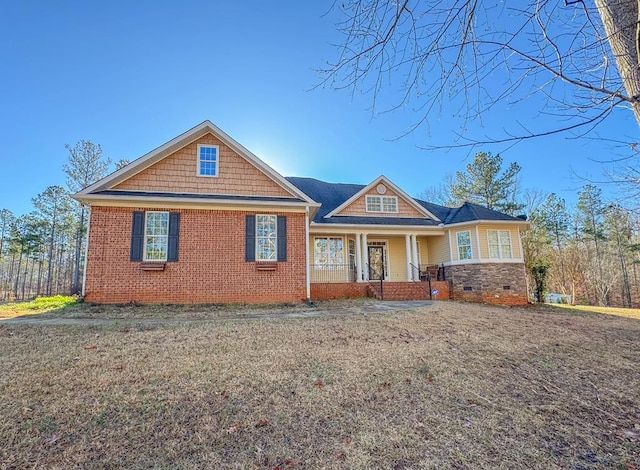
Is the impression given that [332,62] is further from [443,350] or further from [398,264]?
[398,264]

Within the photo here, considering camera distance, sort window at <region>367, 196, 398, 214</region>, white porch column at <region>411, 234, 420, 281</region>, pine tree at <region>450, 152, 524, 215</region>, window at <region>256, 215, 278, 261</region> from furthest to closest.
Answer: pine tree at <region>450, 152, 524, 215</region>, window at <region>367, 196, 398, 214</region>, white porch column at <region>411, 234, 420, 281</region>, window at <region>256, 215, 278, 261</region>

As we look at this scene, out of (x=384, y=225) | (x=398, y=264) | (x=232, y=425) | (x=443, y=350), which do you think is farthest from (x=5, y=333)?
(x=398, y=264)

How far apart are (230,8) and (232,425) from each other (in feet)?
22.0

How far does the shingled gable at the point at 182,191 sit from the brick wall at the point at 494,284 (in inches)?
328

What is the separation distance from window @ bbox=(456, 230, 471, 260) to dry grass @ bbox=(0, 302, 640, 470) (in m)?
8.26

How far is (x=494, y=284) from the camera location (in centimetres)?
1380

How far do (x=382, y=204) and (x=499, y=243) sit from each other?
18.9 feet

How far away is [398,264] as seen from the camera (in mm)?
16453

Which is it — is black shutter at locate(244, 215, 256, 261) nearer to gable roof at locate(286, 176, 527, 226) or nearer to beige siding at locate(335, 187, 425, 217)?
gable roof at locate(286, 176, 527, 226)

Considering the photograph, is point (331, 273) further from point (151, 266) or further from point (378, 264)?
point (151, 266)

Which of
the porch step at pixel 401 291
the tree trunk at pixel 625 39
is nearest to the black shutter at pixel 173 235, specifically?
the porch step at pixel 401 291

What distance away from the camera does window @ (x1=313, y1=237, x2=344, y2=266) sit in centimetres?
1536

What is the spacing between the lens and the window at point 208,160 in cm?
1119

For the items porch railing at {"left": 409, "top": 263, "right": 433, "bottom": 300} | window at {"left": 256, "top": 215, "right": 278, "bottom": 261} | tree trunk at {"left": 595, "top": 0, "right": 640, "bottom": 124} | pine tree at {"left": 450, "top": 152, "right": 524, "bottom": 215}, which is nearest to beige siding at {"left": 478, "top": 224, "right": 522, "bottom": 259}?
porch railing at {"left": 409, "top": 263, "right": 433, "bottom": 300}
